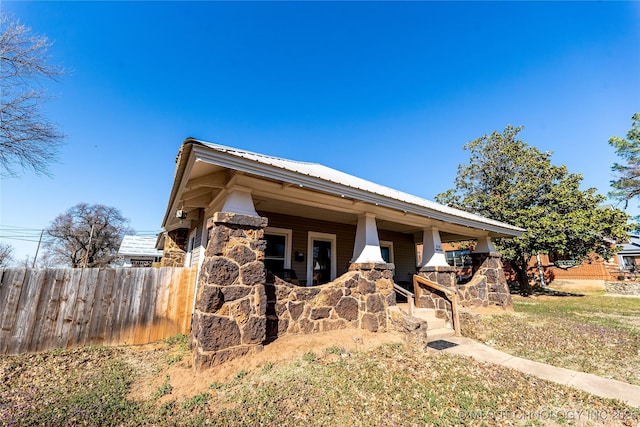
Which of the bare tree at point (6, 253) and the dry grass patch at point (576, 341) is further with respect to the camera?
the bare tree at point (6, 253)

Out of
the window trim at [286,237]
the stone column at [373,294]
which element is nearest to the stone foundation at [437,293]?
the stone column at [373,294]

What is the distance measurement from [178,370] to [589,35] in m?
14.2

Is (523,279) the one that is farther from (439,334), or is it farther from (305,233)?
(305,233)

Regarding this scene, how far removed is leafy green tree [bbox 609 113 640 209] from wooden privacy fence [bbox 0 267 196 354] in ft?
77.0

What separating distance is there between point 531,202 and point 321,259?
46.2 feet

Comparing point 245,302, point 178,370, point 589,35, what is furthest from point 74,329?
point 589,35

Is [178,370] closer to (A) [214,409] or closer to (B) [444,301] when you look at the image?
(A) [214,409]

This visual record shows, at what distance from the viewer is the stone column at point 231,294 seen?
12.3ft

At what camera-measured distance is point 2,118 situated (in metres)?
7.74

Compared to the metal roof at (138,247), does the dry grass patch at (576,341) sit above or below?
below

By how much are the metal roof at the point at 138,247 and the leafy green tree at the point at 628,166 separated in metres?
30.3

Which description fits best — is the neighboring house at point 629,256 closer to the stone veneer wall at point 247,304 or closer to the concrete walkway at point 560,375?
the concrete walkway at point 560,375

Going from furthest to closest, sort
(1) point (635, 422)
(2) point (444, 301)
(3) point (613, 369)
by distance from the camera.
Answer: (2) point (444, 301) < (3) point (613, 369) < (1) point (635, 422)

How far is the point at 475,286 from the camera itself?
383 inches
